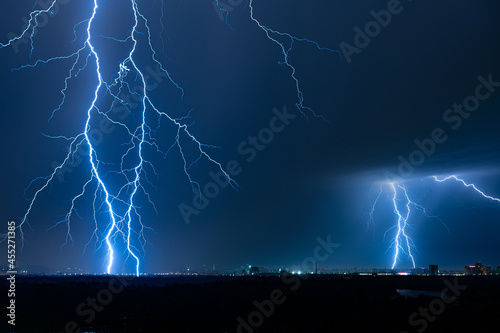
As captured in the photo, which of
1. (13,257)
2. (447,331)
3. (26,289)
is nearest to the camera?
(447,331)

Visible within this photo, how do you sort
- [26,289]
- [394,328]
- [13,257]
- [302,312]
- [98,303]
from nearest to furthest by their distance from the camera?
[394,328] < [13,257] < [302,312] < [98,303] < [26,289]

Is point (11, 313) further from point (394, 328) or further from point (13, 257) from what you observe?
point (394, 328)

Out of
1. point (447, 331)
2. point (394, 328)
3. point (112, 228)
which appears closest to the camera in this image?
point (447, 331)

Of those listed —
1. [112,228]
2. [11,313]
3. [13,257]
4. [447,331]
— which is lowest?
[447,331]

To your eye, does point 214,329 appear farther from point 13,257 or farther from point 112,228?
point 112,228

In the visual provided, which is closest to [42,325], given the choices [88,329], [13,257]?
[88,329]

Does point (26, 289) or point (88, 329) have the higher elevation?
point (26, 289)

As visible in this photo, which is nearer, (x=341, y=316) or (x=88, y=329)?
(x=88, y=329)

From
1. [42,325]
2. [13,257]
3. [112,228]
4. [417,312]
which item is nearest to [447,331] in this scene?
[417,312]

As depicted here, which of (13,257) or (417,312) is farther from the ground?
(13,257)
